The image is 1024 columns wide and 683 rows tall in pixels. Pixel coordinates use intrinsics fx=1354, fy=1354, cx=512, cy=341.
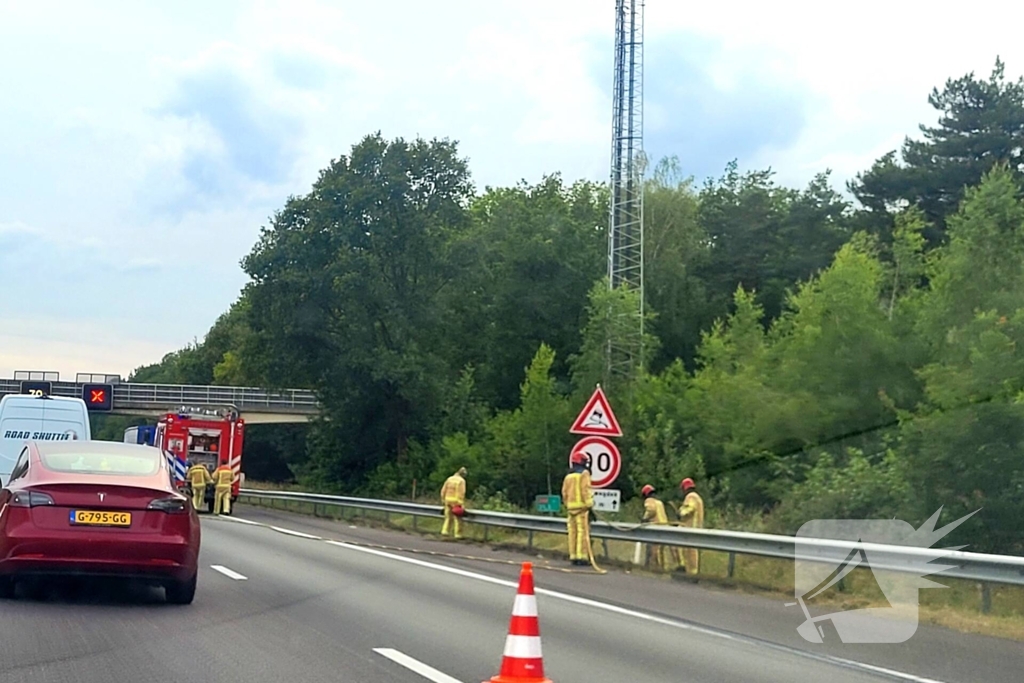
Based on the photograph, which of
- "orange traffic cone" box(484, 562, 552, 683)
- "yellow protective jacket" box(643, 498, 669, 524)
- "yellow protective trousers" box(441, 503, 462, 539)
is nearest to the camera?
"orange traffic cone" box(484, 562, 552, 683)

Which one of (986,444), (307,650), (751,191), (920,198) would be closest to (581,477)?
(986,444)

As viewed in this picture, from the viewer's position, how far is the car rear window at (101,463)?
12.3 metres

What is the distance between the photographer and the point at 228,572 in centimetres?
1656

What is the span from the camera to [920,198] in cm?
6178

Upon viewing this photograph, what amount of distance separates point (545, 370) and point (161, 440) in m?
11.9

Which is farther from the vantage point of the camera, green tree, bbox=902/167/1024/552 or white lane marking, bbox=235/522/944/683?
green tree, bbox=902/167/1024/552

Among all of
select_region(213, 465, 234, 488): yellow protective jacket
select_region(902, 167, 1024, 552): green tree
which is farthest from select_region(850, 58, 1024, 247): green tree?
select_region(213, 465, 234, 488): yellow protective jacket

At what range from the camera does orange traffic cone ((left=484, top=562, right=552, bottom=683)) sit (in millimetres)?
8008

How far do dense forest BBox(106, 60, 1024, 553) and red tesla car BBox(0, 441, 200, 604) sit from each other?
14.8m

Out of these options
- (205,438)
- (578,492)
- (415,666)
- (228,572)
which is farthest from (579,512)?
(205,438)

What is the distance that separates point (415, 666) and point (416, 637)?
164 centimetres

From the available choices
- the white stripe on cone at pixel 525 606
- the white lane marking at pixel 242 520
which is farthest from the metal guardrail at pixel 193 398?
the white stripe on cone at pixel 525 606

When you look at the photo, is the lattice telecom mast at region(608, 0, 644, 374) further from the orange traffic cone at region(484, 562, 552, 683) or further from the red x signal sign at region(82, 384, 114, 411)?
the orange traffic cone at region(484, 562, 552, 683)

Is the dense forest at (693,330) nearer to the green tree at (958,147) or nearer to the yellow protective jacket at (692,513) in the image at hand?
the green tree at (958,147)
